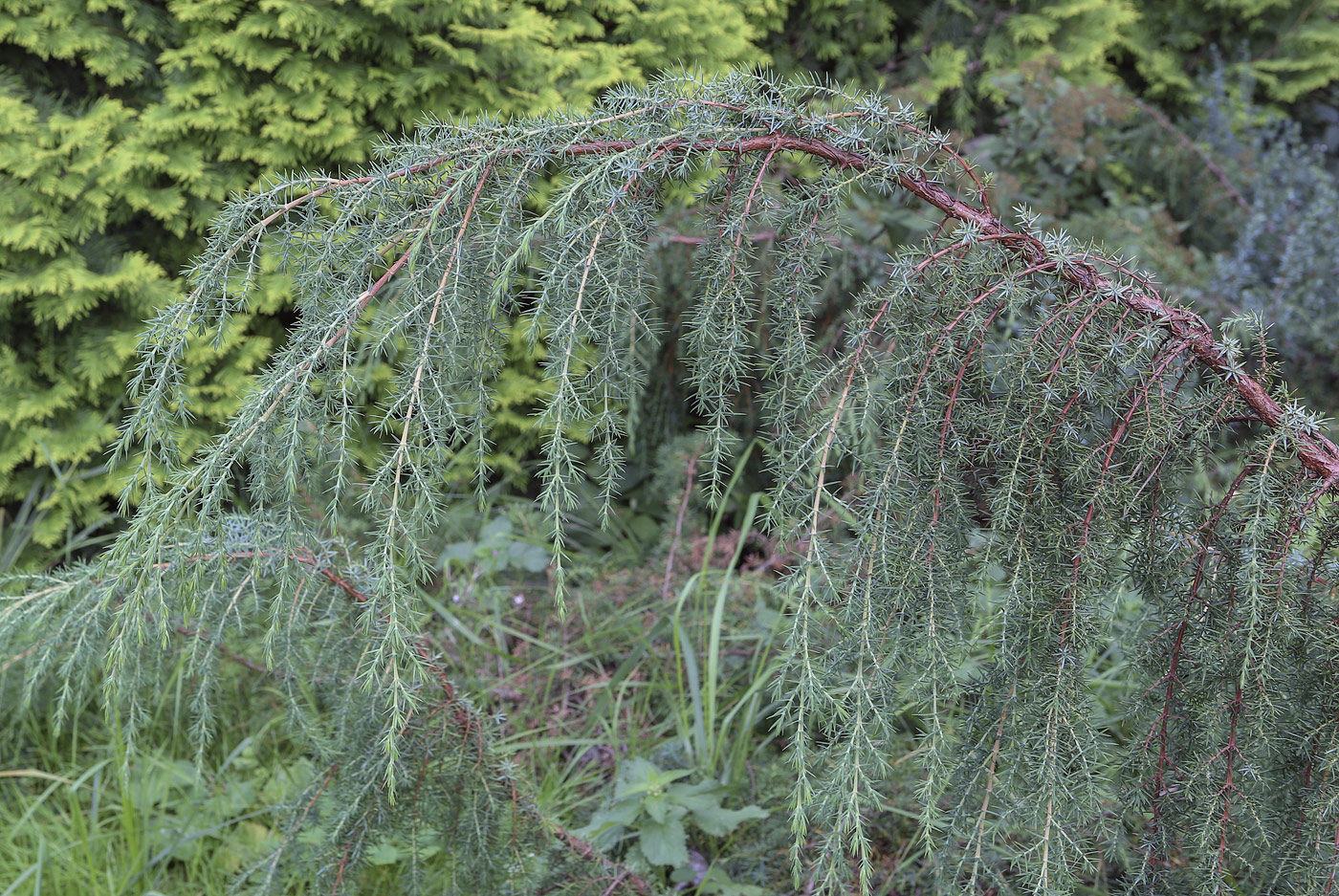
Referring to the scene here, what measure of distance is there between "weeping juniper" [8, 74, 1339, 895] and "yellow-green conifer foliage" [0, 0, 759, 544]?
179cm

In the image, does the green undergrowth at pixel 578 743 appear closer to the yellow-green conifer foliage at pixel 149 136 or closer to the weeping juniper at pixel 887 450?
the weeping juniper at pixel 887 450

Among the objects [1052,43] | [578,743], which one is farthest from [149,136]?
[1052,43]

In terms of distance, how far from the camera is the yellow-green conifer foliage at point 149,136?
2.60 meters

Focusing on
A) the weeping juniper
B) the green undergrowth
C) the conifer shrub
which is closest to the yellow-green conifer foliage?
the green undergrowth

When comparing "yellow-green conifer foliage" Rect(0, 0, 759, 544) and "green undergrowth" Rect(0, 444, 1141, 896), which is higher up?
"yellow-green conifer foliage" Rect(0, 0, 759, 544)

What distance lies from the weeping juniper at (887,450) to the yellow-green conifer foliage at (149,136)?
70.3 inches

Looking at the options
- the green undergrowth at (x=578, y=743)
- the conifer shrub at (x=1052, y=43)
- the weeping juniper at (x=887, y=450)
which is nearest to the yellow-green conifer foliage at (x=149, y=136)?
the green undergrowth at (x=578, y=743)

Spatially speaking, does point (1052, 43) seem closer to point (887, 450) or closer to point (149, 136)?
point (149, 136)

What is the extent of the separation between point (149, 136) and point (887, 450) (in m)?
2.51

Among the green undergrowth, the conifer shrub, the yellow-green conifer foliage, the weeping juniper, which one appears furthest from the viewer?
the conifer shrub

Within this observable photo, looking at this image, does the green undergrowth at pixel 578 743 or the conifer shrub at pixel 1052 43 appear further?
the conifer shrub at pixel 1052 43

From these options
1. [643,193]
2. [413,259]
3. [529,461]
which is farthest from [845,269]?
[413,259]

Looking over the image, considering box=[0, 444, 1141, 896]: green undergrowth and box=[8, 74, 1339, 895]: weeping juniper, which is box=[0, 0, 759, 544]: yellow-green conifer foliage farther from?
box=[8, 74, 1339, 895]: weeping juniper

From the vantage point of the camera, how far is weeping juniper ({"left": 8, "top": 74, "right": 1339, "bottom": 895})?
956 millimetres
